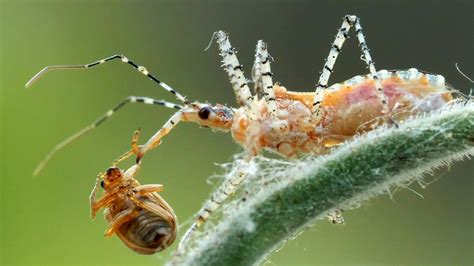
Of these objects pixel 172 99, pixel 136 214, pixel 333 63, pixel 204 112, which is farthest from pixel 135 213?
pixel 172 99

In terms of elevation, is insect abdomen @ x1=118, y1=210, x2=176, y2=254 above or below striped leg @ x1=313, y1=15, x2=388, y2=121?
below

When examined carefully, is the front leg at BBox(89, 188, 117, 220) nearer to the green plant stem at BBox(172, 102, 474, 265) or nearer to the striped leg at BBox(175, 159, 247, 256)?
the striped leg at BBox(175, 159, 247, 256)

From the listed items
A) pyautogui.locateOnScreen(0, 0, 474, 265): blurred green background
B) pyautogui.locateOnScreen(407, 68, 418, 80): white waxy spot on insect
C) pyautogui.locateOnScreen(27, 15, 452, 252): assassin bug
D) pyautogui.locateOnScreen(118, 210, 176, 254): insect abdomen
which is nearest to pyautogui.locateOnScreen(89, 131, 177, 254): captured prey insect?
pyautogui.locateOnScreen(118, 210, 176, 254): insect abdomen

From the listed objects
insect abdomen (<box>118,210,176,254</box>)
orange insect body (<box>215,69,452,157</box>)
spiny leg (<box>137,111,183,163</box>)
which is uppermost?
→ orange insect body (<box>215,69,452,157</box>)

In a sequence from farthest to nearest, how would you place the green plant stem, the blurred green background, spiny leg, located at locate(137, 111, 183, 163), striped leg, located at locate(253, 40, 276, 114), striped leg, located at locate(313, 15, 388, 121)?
the blurred green background
striped leg, located at locate(253, 40, 276, 114)
striped leg, located at locate(313, 15, 388, 121)
spiny leg, located at locate(137, 111, 183, 163)
the green plant stem

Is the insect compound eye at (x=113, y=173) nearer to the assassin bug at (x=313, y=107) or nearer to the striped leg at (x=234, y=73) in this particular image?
the assassin bug at (x=313, y=107)

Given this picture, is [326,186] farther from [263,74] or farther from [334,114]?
[263,74]

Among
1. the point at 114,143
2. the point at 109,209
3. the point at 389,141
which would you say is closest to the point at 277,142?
the point at 109,209
